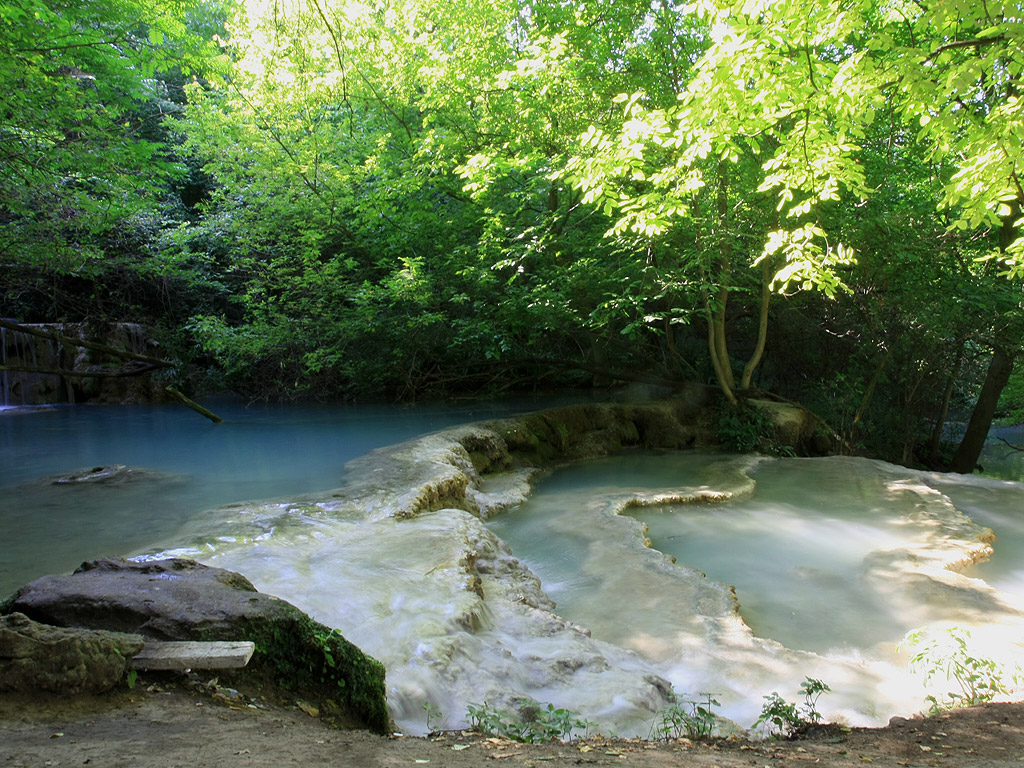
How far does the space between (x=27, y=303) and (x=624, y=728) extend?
2201 centimetres

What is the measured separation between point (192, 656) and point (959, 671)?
3864mm

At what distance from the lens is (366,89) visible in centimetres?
1363

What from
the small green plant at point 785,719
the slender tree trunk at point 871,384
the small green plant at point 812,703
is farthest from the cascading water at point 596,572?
the slender tree trunk at point 871,384

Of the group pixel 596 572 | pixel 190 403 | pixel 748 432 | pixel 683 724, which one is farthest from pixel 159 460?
pixel 748 432

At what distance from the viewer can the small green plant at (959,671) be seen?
3.71m

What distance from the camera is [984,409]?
539 inches

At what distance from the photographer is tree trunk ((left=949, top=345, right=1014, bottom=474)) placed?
12859mm

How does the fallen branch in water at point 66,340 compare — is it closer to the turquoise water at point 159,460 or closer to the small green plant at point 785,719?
the turquoise water at point 159,460

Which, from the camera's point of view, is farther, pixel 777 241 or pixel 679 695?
pixel 777 241

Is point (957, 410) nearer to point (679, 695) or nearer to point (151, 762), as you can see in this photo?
point (679, 695)

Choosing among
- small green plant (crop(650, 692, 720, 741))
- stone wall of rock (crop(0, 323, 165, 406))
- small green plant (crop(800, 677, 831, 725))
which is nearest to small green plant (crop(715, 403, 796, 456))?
small green plant (crop(800, 677, 831, 725))

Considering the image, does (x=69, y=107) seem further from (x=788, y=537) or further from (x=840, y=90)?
(x=788, y=537)

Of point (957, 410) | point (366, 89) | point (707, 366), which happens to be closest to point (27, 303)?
point (366, 89)

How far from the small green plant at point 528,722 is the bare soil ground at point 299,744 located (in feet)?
0.50
